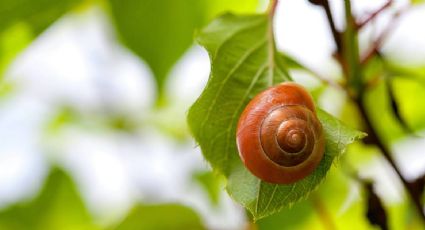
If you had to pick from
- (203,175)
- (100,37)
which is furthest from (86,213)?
(100,37)

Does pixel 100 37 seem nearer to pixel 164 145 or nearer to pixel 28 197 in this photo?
pixel 164 145

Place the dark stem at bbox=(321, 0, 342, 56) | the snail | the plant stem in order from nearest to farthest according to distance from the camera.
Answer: the snail < the dark stem at bbox=(321, 0, 342, 56) < the plant stem

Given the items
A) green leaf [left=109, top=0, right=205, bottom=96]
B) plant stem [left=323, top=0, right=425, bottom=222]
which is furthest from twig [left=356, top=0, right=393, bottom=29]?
green leaf [left=109, top=0, right=205, bottom=96]

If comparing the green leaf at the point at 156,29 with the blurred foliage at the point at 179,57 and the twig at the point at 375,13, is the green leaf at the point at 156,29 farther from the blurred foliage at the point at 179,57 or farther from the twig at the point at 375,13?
the twig at the point at 375,13

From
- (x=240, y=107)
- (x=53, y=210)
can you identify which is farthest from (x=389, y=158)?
Result: (x=53, y=210)

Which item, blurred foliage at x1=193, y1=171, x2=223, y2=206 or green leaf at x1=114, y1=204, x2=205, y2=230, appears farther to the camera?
blurred foliage at x1=193, y1=171, x2=223, y2=206

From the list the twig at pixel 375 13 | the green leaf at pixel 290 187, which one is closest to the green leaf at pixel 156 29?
the twig at pixel 375 13

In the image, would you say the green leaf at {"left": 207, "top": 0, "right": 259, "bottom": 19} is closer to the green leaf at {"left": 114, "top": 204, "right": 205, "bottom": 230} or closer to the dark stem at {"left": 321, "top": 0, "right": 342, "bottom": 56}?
the green leaf at {"left": 114, "top": 204, "right": 205, "bottom": 230}
